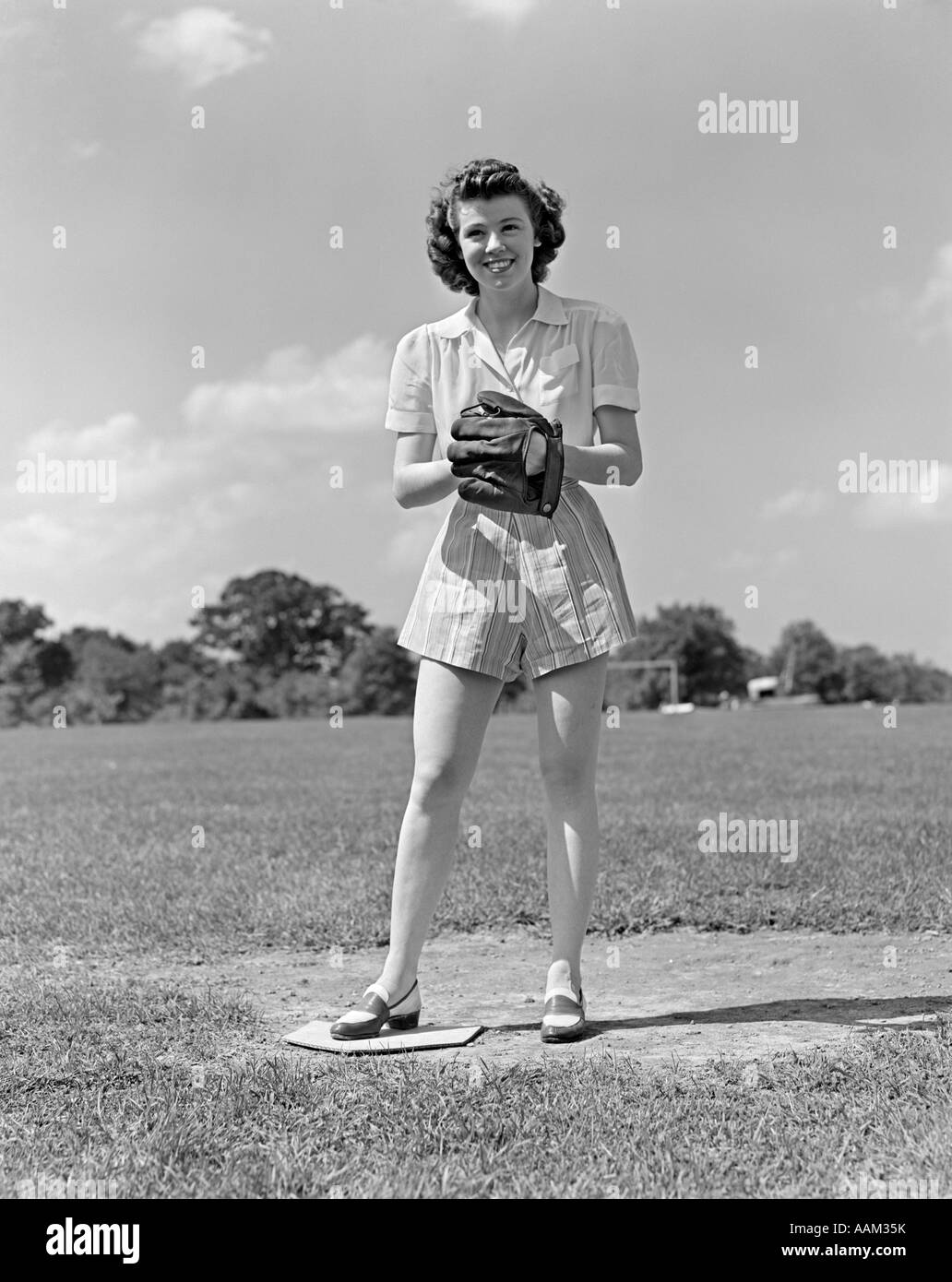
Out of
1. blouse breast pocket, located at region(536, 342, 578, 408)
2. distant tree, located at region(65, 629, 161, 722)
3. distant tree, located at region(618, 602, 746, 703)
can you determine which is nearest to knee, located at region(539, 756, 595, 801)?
blouse breast pocket, located at region(536, 342, 578, 408)

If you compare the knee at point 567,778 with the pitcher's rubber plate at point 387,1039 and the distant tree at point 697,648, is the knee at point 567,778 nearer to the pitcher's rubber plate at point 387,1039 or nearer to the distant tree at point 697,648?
the pitcher's rubber plate at point 387,1039

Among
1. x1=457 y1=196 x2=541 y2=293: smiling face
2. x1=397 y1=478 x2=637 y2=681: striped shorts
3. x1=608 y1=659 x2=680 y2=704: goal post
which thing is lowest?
x1=397 y1=478 x2=637 y2=681: striped shorts

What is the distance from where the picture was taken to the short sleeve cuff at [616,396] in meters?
3.70

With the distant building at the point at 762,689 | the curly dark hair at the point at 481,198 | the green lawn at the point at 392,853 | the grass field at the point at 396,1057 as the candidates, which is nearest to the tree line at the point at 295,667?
the distant building at the point at 762,689

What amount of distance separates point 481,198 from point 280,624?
75.6m

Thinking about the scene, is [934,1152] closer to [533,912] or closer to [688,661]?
[533,912]

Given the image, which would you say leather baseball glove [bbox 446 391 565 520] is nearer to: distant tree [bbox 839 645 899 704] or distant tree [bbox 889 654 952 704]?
distant tree [bbox 889 654 952 704]

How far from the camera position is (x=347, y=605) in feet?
264

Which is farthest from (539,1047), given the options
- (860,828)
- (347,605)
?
(347,605)

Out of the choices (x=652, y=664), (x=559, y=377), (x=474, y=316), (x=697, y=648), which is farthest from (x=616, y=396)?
(x=697, y=648)

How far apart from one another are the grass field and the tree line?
23048 millimetres

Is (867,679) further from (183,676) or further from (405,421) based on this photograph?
(405,421)

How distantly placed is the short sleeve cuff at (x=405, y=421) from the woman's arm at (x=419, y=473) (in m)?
0.02

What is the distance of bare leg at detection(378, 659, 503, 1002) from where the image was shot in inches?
145
